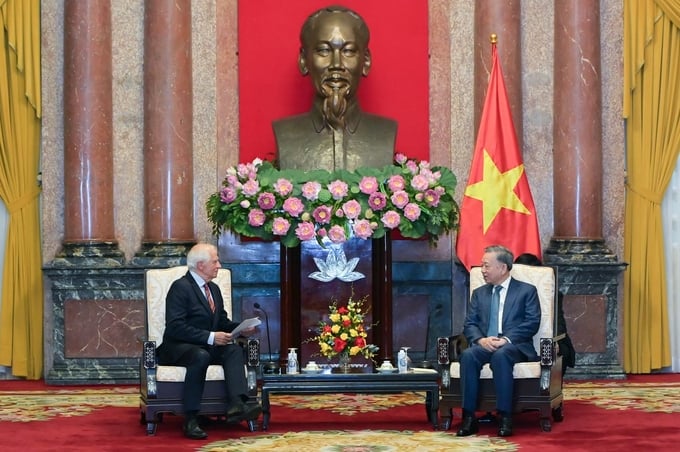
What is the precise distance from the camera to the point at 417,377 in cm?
833

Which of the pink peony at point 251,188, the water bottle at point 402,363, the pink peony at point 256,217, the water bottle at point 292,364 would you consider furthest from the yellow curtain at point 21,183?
the water bottle at point 402,363

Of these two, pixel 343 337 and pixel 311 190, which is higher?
pixel 311 190

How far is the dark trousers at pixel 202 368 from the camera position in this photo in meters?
8.11

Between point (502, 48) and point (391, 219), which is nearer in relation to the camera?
point (391, 219)

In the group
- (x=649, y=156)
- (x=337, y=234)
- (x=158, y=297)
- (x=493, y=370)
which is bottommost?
(x=493, y=370)

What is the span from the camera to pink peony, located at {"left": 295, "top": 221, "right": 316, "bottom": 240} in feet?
29.9

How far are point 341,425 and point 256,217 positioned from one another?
5.33ft

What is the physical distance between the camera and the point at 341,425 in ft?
27.7

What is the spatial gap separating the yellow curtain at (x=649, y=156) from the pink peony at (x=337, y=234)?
3325mm

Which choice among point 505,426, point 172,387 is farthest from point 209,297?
point 505,426

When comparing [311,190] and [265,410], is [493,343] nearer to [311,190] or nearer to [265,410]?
[265,410]

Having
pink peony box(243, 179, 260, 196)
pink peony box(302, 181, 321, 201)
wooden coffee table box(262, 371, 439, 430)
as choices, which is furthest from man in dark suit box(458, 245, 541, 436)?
pink peony box(243, 179, 260, 196)

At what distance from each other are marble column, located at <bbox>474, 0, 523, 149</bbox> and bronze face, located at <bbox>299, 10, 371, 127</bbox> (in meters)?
1.28

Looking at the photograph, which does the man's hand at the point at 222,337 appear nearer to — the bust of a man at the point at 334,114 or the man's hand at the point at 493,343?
the man's hand at the point at 493,343
